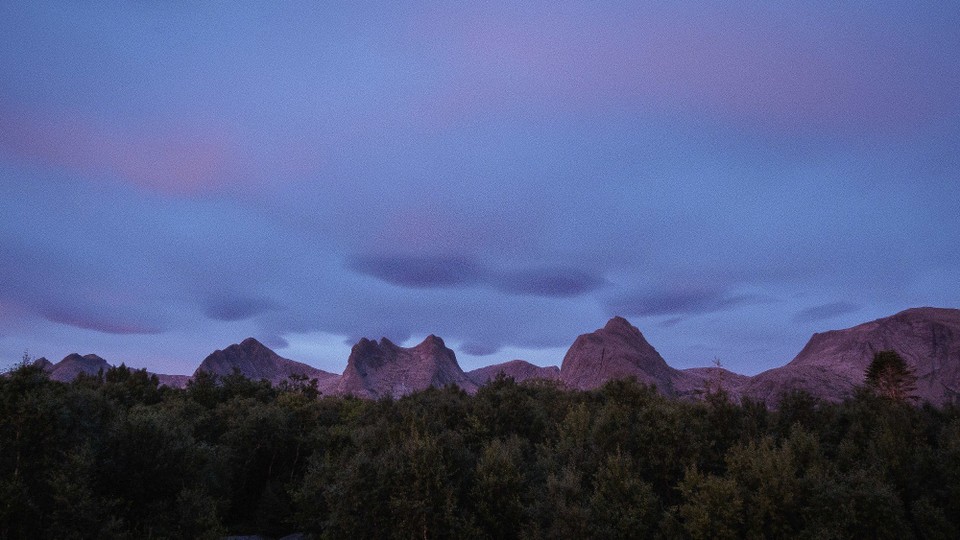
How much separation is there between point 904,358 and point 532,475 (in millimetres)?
192873

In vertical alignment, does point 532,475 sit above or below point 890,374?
below

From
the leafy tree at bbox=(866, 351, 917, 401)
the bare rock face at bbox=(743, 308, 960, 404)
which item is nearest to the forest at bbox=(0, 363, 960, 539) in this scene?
the leafy tree at bbox=(866, 351, 917, 401)

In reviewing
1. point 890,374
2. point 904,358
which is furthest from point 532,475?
point 904,358

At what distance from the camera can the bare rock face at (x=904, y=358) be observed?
493 ft

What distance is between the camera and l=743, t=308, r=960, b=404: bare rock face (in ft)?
Answer: 493

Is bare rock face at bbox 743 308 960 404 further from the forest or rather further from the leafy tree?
the forest

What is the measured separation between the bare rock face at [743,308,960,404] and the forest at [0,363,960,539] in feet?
378

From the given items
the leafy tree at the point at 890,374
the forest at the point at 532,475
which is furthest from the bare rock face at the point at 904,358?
the forest at the point at 532,475

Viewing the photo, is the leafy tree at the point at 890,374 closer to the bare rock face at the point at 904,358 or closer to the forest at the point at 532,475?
the bare rock face at the point at 904,358

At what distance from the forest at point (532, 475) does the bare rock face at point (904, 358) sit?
115 m

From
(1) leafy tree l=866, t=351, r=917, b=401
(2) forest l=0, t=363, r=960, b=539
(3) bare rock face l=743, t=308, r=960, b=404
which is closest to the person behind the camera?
(2) forest l=0, t=363, r=960, b=539

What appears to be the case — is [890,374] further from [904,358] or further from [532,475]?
[904,358]

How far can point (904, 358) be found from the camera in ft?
573

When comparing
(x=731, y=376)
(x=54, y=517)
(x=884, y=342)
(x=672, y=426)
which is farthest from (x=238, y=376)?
(x=884, y=342)
